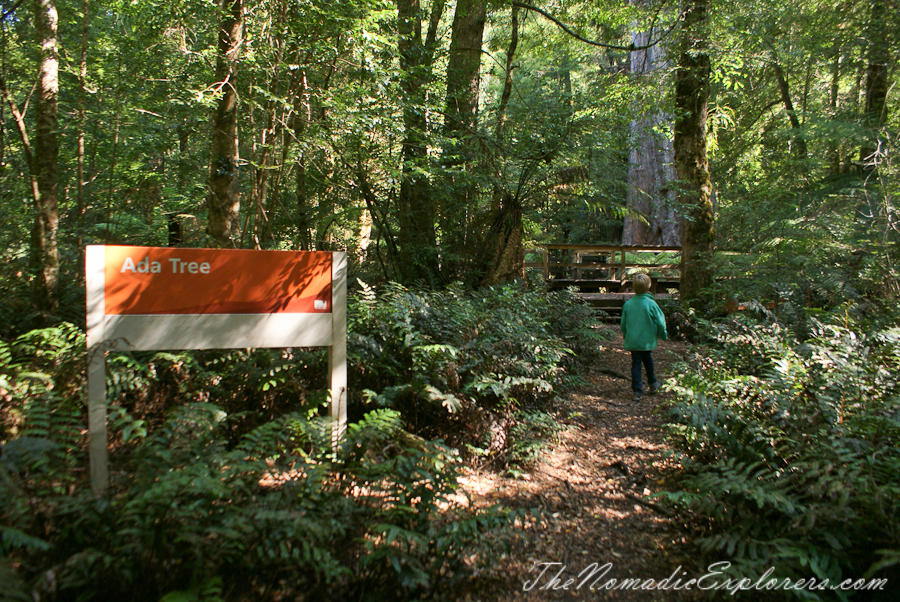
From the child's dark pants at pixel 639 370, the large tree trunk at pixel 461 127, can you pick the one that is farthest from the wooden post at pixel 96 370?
the large tree trunk at pixel 461 127

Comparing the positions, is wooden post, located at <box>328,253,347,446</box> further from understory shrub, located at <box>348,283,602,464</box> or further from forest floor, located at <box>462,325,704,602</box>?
forest floor, located at <box>462,325,704,602</box>

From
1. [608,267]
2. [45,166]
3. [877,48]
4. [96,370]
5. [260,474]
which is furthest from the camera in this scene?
[608,267]

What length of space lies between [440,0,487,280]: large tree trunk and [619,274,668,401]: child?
3852 millimetres

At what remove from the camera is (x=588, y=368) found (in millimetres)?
8922

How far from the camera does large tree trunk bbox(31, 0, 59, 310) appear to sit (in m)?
6.05

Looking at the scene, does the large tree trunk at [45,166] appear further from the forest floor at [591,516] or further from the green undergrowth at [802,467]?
the green undergrowth at [802,467]

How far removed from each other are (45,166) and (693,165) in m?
12.2

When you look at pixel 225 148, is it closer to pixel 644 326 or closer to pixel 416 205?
pixel 416 205

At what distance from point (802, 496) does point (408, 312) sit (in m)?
3.79

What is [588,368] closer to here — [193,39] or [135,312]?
[135,312]

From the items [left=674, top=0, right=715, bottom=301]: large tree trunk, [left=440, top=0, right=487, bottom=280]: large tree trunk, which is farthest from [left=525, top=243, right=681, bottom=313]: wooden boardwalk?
[left=440, top=0, right=487, bottom=280]: large tree trunk

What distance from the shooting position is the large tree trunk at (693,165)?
11328mm

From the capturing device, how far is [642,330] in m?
7.31

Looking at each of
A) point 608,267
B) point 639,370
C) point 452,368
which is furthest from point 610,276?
point 452,368
